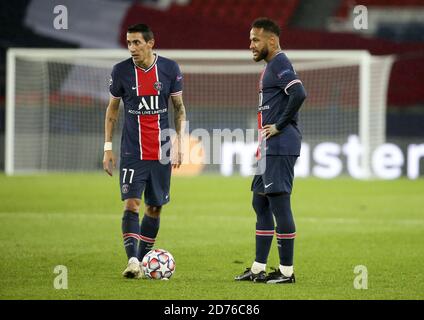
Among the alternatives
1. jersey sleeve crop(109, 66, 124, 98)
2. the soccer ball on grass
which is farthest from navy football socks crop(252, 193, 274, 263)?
jersey sleeve crop(109, 66, 124, 98)

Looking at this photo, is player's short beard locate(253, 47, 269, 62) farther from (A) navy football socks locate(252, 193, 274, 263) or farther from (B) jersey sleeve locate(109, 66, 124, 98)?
(B) jersey sleeve locate(109, 66, 124, 98)

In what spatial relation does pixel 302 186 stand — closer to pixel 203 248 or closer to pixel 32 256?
pixel 203 248

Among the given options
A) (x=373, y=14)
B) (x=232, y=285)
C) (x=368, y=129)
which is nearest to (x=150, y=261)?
(x=232, y=285)

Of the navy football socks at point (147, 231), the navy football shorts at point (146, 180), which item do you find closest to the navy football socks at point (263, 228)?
the navy football shorts at point (146, 180)

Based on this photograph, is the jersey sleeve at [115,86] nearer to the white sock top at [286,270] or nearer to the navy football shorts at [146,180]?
the navy football shorts at [146,180]

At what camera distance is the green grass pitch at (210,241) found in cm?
747

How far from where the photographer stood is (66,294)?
7.05 meters

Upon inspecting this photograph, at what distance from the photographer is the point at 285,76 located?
7777 millimetres

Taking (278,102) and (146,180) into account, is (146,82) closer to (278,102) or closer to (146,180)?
(146,180)

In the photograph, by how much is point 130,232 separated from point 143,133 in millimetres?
820

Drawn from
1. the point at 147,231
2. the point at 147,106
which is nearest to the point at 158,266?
the point at 147,231

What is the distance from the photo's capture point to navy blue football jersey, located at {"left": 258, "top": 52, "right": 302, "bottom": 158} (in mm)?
7797

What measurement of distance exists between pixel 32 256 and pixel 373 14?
68.0 ft

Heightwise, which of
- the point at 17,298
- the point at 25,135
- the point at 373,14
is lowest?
the point at 17,298
